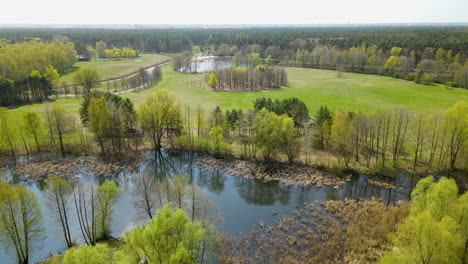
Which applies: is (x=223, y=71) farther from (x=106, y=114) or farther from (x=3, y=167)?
(x=3, y=167)

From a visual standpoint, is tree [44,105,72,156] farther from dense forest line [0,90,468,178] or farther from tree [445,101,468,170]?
tree [445,101,468,170]

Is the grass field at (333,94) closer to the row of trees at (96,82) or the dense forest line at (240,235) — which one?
the row of trees at (96,82)

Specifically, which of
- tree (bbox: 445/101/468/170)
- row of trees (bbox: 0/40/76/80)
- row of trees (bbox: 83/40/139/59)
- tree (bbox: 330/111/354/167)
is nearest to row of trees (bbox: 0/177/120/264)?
tree (bbox: 330/111/354/167)

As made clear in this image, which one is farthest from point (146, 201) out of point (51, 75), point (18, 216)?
point (51, 75)

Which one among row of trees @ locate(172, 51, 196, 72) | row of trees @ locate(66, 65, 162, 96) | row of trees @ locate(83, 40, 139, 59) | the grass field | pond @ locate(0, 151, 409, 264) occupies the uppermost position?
row of trees @ locate(83, 40, 139, 59)

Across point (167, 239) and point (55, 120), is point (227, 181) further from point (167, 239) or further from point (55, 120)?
point (55, 120)
